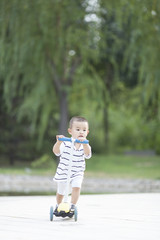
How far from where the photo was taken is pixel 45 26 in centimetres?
1220

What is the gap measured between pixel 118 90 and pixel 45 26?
5130mm

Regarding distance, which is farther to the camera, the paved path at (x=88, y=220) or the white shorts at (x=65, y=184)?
the white shorts at (x=65, y=184)

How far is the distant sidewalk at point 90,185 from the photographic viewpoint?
32.0ft

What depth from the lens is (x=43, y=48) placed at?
12547 mm

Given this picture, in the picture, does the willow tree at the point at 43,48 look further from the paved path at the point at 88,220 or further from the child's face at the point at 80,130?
the child's face at the point at 80,130

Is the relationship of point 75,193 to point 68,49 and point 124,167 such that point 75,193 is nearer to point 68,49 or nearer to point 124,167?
point 68,49

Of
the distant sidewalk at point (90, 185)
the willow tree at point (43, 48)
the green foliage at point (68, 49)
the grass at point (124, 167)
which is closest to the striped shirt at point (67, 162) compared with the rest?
the distant sidewalk at point (90, 185)

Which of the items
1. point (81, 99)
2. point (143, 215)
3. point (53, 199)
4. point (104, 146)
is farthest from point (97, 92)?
point (143, 215)

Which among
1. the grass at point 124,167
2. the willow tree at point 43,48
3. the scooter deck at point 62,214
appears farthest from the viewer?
the grass at point 124,167

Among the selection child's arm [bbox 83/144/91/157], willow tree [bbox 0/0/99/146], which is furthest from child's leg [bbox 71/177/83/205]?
willow tree [bbox 0/0/99/146]

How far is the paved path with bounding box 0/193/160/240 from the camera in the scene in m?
3.33

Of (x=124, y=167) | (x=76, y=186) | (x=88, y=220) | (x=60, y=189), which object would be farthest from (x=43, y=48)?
(x=88, y=220)

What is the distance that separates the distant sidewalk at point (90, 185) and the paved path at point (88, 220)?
156 inches

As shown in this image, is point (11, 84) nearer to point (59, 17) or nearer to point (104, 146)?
point (59, 17)
